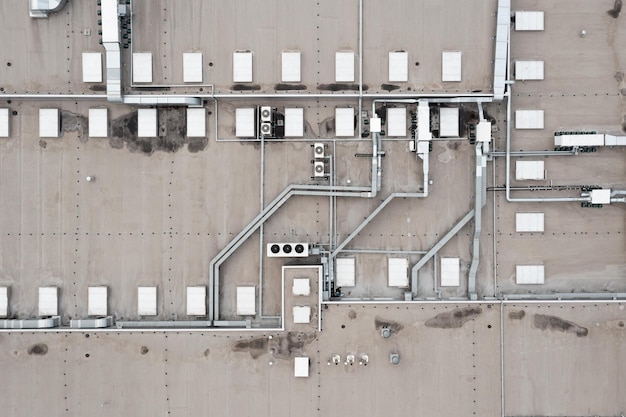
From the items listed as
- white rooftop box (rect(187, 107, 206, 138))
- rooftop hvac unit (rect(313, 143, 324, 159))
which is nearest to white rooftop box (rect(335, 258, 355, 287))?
rooftop hvac unit (rect(313, 143, 324, 159))

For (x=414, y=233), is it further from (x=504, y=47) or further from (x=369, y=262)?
(x=504, y=47)

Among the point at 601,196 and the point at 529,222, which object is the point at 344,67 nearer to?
the point at 529,222

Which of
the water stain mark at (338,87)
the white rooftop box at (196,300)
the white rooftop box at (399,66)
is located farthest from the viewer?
the white rooftop box at (196,300)

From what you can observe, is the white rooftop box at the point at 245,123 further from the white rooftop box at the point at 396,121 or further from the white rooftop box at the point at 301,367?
the white rooftop box at the point at 301,367

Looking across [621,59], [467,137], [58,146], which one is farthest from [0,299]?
[621,59]

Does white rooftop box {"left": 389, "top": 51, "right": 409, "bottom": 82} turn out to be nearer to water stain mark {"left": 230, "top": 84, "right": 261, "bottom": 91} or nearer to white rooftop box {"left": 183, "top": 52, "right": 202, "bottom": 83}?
water stain mark {"left": 230, "top": 84, "right": 261, "bottom": 91}

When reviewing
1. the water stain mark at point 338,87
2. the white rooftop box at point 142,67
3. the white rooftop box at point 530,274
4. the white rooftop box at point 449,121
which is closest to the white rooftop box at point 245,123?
the water stain mark at point 338,87
